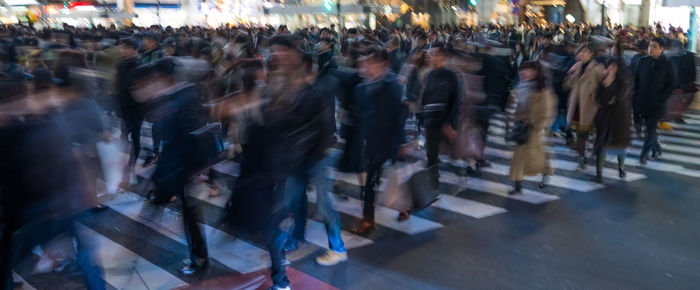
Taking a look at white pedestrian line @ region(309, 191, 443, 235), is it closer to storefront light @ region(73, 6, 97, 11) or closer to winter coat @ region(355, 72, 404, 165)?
winter coat @ region(355, 72, 404, 165)

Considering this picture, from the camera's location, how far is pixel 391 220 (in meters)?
6.91

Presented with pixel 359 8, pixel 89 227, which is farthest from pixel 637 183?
pixel 359 8

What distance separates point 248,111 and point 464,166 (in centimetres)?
550

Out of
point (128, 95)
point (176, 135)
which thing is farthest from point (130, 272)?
point (128, 95)

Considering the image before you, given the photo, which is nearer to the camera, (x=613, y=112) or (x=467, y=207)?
(x=467, y=207)

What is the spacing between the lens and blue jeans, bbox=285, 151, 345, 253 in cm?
487

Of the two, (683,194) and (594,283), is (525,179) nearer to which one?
(683,194)

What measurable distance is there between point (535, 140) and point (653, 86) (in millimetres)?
2993

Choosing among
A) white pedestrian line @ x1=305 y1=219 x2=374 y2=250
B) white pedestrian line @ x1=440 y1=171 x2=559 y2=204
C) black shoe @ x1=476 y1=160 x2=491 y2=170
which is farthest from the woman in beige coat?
white pedestrian line @ x1=305 y1=219 x2=374 y2=250

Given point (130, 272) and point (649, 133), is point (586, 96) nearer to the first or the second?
point (649, 133)

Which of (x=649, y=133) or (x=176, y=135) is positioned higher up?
(x=176, y=135)

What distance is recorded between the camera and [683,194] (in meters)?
7.96

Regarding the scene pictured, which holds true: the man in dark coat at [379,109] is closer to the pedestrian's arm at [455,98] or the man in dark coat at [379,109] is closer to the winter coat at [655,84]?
the pedestrian's arm at [455,98]

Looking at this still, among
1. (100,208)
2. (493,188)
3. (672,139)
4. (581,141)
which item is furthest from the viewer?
(672,139)
